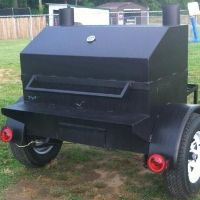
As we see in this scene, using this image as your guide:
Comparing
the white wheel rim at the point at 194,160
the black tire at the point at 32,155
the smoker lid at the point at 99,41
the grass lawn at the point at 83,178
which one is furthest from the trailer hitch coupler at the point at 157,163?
the black tire at the point at 32,155

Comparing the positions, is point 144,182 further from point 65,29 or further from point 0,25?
point 0,25

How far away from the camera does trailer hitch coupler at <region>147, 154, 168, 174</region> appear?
341 centimetres

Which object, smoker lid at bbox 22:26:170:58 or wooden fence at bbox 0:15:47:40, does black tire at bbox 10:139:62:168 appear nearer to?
smoker lid at bbox 22:26:170:58

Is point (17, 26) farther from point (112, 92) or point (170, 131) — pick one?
point (170, 131)

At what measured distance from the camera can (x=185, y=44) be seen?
Result: 410 cm

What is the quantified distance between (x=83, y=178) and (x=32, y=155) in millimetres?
549

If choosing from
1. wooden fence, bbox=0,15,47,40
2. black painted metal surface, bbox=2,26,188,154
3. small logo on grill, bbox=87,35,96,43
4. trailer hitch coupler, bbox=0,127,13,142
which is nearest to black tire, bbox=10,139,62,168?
trailer hitch coupler, bbox=0,127,13,142

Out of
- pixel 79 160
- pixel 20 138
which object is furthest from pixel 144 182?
pixel 20 138

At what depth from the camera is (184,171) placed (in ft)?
11.8

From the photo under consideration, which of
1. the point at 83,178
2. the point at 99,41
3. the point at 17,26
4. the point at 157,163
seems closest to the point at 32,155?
the point at 83,178

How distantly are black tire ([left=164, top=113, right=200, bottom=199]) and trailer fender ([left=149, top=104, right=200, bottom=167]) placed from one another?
3.4 inches

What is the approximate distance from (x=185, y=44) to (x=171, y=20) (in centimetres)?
29

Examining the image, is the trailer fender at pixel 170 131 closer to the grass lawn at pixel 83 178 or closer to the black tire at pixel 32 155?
the grass lawn at pixel 83 178

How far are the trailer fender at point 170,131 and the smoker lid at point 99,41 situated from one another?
52 cm
